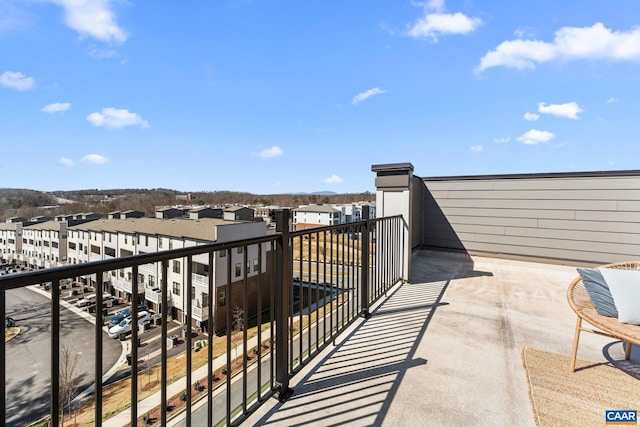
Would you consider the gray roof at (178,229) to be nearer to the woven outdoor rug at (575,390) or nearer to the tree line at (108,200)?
the woven outdoor rug at (575,390)

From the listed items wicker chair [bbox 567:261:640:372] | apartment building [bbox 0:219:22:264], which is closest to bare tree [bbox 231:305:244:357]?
wicker chair [bbox 567:261:640:372]

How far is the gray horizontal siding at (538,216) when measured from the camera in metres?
4.33

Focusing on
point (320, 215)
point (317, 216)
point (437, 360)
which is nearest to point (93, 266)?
point (437, 360)

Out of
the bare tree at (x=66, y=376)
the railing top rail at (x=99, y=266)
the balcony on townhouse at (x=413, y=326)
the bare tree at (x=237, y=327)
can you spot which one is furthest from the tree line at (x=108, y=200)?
the railing top rail at (x=99, y=266)

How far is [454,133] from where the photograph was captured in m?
8.86

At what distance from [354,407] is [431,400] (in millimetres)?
479

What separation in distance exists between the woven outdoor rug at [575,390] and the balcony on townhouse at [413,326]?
0.03ft

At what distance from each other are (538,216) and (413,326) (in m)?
3.93

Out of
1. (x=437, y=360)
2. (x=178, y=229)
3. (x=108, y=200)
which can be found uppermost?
(x=108, y=200)

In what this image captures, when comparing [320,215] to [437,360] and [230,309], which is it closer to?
[437,360]

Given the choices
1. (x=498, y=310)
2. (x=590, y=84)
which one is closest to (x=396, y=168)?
(x=498, y=310)

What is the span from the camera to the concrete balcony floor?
1.54 m

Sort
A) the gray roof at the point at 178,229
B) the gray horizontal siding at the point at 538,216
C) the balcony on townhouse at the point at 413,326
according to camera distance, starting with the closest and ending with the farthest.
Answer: the balcony on townhouse at the point at 413,326 < the gray horizontal siding at the point at 538,216 < the gray roof at the point at 178,229

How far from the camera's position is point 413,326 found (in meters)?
2.58
